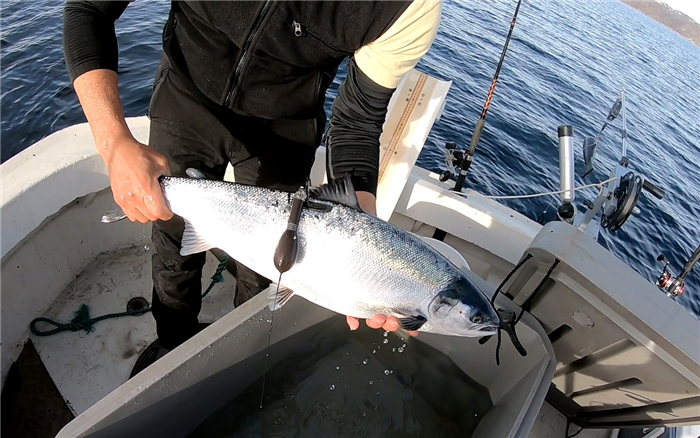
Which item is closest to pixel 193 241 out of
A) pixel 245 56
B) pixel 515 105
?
pixel 245 56

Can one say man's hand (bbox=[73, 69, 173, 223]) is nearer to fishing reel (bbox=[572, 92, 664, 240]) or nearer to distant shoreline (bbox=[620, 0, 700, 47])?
fishing reel (bbox=[572, 92, 664, 240])

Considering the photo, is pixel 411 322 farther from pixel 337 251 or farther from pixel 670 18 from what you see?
pixel 670 18

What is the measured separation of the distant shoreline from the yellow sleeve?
250 feet

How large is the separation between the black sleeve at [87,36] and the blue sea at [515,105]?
5592mm

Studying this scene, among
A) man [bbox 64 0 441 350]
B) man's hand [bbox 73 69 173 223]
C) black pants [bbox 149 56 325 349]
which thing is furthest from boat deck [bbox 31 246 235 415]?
man's hand [bbox 73 69 173 223]

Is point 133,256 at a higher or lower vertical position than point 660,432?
lower

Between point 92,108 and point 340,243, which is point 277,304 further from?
point 92,108

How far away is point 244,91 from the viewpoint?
212 centimetres

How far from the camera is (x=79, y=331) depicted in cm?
304

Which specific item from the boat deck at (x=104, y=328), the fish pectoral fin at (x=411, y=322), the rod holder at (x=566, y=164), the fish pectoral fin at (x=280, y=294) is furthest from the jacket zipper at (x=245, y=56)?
the rod holder at (x=566, y=164)

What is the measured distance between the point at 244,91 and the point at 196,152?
43cm

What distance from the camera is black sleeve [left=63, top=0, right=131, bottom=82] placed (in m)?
1.89

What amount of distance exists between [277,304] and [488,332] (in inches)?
39.9

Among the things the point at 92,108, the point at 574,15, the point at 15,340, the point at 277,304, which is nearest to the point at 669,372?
the point at 277,304
